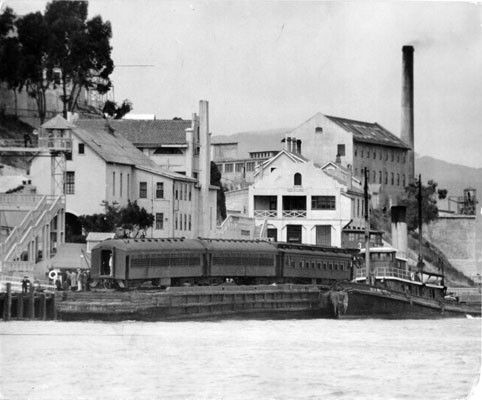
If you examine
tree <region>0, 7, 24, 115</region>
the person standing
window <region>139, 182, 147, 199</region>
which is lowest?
the person standing

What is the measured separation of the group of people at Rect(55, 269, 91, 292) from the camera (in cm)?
7075

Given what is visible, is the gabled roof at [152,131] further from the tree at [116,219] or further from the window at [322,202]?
the window at [322,202]

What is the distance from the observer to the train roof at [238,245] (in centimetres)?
7931

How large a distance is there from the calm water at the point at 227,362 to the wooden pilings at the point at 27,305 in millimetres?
791

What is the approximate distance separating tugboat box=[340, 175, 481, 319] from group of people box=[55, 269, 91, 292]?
44.1 ft

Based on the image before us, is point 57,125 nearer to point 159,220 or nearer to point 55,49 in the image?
point 159,220

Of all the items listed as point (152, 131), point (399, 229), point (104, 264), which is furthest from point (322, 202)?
point (104, 264)

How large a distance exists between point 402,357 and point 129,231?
29116 mm

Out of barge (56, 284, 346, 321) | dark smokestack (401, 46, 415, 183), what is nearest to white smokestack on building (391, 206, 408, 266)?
dark smokestack (401, 46, 415, 183)

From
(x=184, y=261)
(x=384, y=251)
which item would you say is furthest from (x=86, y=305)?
(x=384, y=251)

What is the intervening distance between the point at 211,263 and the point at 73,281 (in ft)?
27.3

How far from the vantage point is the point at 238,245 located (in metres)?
81.1

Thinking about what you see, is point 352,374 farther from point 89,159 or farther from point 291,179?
point 291,179

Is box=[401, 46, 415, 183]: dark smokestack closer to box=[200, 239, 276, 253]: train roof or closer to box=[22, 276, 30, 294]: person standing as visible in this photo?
box=[200, 239, 276, 253]: train roof
